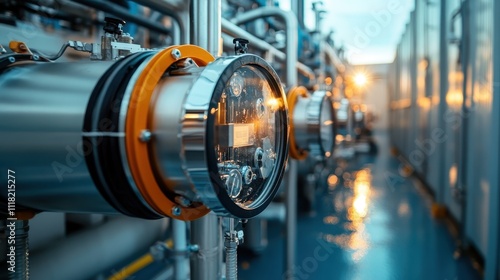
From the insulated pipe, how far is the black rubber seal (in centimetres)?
62

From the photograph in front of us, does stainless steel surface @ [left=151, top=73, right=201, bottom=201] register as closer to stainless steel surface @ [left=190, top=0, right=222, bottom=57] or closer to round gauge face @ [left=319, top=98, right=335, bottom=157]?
stainless steel surface @ [left=190, top=0, right=222, bottom=57]

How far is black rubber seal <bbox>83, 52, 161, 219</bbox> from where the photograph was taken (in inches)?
17.4

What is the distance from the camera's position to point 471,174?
208 centimetres

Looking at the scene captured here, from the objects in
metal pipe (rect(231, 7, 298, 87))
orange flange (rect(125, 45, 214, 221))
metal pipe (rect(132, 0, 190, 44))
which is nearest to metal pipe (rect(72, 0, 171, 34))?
metal pipe (rect(132, 0, 190, 44))

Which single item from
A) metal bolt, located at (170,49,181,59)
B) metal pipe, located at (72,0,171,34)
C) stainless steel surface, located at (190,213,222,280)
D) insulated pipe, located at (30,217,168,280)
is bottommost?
insulated pipe, located at (30,217,168,280)

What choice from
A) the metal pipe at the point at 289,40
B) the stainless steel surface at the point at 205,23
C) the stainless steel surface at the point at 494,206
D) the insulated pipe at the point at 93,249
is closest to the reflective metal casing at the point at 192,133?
the stainless steel surface at the point at 205,23

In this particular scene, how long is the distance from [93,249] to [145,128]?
32.6 inches

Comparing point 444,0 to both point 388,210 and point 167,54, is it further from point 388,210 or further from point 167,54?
point 167,54

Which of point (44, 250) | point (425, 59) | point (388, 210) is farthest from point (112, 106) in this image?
point (425, 59)

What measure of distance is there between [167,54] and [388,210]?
283cm

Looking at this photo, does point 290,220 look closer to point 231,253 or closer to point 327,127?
point 327,127

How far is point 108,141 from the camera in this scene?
17.4 inches

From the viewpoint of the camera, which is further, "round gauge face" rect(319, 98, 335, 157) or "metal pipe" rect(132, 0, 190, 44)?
"round gauge face" rect(319, 98, 335, 157)

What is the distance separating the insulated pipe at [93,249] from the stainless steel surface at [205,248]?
1.39ft
